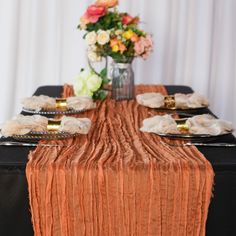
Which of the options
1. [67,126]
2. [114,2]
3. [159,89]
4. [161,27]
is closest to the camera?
[67,126]

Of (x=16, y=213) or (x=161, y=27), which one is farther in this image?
(x=161, y=27)

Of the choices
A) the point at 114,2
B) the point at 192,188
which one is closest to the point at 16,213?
the point at 192,188

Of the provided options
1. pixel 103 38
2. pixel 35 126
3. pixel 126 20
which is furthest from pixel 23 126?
pixel 126 20

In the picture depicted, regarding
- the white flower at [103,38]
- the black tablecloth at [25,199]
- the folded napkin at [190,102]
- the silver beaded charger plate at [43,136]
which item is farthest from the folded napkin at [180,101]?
the black tablecloth at [25,199]

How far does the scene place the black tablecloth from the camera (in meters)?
1.38

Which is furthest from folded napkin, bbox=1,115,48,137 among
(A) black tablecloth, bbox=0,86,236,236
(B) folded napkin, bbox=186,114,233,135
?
(B) folded napkin, bbox=186,114,233,135

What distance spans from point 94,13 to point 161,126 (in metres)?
0.68

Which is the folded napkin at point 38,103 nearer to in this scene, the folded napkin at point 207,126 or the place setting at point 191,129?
the place setting at point 191,129

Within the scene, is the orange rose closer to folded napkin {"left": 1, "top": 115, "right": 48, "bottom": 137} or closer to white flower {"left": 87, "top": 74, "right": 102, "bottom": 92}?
white flower {"left": 87, "top": 74, "right": 102, "bottom": 92}

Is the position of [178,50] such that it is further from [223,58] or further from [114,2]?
[114,2]

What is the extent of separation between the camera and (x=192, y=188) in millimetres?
1356

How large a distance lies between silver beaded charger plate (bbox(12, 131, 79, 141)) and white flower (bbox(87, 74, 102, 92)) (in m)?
0.59

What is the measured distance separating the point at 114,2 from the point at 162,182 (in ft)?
3.39

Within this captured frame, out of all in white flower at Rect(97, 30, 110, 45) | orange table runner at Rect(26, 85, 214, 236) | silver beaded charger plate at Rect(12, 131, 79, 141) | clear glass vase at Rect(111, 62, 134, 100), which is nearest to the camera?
orange table runner at Rect(26, 85, 214, 236)
